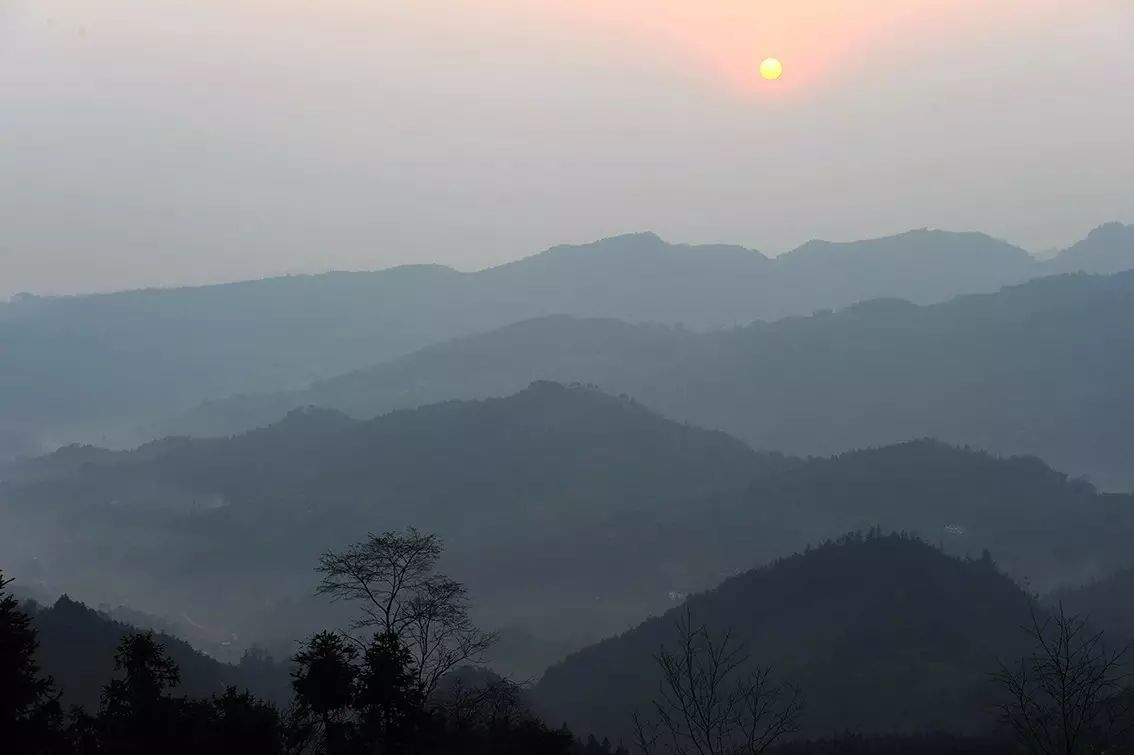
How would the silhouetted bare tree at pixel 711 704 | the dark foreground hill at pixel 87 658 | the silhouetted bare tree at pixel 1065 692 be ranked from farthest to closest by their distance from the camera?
the dark foreground hill at pixel 87 658, the silhouetted bare tree at pixel 711 704, the silhouetted bare tree at pixel 1065 692

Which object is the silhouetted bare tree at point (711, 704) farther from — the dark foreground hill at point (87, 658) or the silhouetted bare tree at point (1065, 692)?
the dark foreground hill at point (87, 658)

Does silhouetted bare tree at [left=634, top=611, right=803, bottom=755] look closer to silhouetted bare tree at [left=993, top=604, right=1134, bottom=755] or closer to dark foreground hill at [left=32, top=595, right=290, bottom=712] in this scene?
silhouetted bare tree at [left=993, top=604, right=1134, bottom=755]

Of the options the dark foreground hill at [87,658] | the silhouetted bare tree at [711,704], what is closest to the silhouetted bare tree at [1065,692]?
the silhouetted bare tree at [711,704]

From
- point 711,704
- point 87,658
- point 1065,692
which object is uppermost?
point 87,658

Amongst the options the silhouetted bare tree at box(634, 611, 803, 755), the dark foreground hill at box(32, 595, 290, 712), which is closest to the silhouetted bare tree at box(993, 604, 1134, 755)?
the silhouetted bare tree at box(634, 611, 803, 755)

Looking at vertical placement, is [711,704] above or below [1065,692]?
above

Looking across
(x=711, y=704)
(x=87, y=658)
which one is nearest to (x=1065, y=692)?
(x=711, y=704)

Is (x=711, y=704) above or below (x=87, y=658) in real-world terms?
below

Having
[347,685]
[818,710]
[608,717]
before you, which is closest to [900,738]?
[818,710]

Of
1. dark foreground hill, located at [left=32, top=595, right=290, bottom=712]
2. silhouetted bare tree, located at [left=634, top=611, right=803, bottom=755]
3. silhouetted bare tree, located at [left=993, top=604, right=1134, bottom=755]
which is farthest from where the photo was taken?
dark foreground hill, located at [left=32, top=595, right=290, bottom=712]

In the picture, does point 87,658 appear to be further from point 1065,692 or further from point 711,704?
point 1065,692

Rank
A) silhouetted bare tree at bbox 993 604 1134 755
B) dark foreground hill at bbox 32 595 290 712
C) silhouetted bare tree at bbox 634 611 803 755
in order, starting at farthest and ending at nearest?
1. dark foreground hill at bbox 32 595 290 712
2. silhouetted bare tree at bbox 634 611 803 755
3. silhouetted bare tree at bbox 993 604 1134 755

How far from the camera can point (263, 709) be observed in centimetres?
3956

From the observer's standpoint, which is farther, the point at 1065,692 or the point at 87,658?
the point at 87,658
